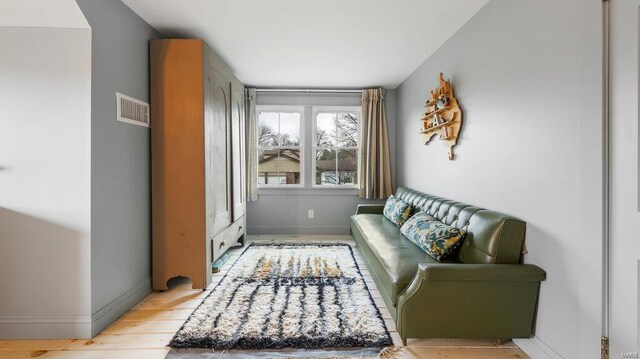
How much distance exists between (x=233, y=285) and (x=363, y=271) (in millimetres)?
1308

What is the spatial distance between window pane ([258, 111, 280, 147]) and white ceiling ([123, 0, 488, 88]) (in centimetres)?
107

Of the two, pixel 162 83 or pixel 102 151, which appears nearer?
pixel 102 151

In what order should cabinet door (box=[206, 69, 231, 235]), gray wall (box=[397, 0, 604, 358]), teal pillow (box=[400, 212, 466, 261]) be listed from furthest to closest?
cabinet door (box=[206, 69, 231, 235])
teal pillow (box=[400, 212, 466, 261])
gray wall (box=[397, 0, 604, 358])

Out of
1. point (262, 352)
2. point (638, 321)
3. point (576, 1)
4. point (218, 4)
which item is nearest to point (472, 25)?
point (576, 1)

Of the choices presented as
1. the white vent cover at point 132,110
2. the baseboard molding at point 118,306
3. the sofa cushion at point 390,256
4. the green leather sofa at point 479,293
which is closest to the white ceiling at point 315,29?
the white vent cover at point 132,110

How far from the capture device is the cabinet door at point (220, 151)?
3197mm

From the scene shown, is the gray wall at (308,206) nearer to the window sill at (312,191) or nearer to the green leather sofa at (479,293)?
the window sill at (312,191)

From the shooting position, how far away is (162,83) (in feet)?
9.37

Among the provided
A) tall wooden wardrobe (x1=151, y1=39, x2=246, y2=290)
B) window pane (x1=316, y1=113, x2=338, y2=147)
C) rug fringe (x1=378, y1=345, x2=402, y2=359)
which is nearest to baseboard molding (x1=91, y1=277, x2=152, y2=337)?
tall wooden wardrobe (x1=151, y1=39, x2=246, y2=290)

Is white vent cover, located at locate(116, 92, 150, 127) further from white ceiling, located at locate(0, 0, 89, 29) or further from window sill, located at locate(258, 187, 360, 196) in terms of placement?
window sill, located at locate(258, 187, 360, 196)

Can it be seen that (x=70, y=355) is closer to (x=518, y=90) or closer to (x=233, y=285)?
(x=233, y=285)

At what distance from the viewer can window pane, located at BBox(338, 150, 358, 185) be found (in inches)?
209

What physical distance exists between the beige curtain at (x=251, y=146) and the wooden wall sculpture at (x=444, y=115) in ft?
8.41

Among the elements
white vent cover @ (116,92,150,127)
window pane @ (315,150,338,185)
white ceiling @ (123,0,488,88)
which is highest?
white ceiling @ (123,0,488,88)
